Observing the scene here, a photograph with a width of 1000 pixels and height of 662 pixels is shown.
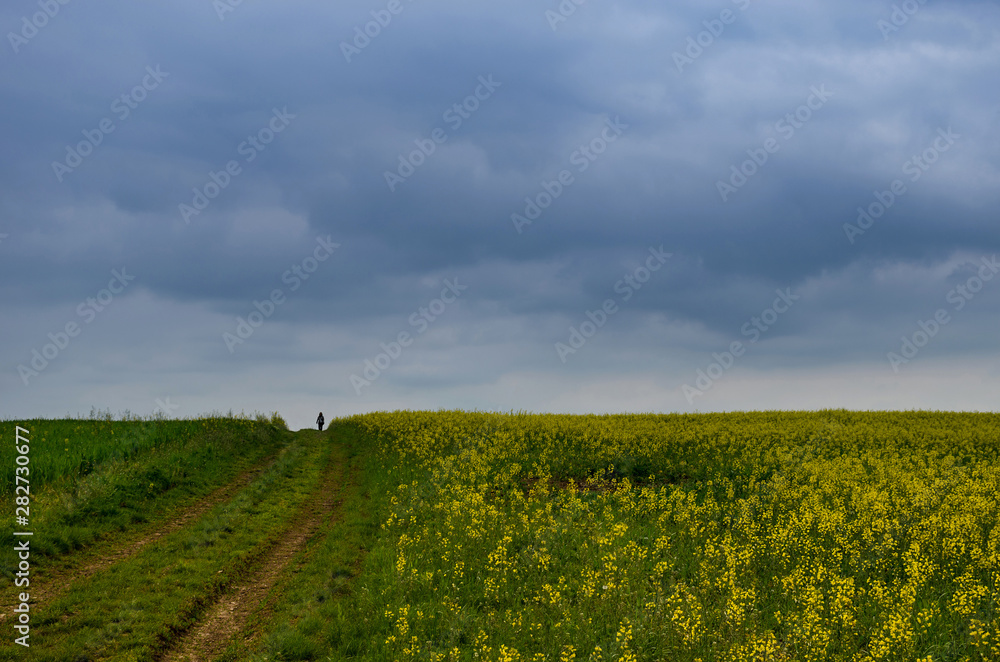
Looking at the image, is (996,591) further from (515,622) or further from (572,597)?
(515,622)

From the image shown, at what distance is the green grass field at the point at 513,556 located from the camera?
10844mm

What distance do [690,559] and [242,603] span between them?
10072 mm

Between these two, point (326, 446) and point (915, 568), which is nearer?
point (915, 568)

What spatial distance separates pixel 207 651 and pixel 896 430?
36.8m

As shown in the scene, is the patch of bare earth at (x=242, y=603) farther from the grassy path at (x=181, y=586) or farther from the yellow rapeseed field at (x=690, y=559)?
the yellow rapeseed field at (x=690, y=559)

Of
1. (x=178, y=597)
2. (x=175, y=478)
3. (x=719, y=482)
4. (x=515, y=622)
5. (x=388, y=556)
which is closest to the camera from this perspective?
(x=515, y=622)

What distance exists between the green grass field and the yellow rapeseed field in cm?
7

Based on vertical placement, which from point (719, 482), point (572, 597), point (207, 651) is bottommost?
point (207, 651)

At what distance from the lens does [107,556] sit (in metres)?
16.8

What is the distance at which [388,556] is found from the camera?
51.6 feet

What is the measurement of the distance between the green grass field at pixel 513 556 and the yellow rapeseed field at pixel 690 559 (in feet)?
0.22

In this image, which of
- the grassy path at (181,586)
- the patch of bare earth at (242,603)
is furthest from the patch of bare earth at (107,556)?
the patch of bare earth at (242,603)

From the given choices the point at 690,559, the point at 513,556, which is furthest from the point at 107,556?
the point at 690,559

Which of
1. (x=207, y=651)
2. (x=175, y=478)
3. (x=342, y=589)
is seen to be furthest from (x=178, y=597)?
(x=175, y=478)
